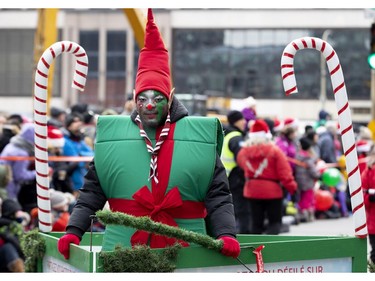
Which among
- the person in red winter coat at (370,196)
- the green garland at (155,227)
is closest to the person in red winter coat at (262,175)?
the person in red winter coat at (370,196)

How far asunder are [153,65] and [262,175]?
7.25 metres

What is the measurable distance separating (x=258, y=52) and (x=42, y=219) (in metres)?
74.7

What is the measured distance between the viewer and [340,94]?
654cm

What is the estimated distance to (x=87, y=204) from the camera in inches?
244

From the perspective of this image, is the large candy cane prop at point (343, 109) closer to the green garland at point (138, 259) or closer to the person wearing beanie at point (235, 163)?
the green garland at point (138, 259)

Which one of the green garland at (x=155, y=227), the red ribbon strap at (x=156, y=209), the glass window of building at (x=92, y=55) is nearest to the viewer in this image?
the green garland at (x=155, y=227)

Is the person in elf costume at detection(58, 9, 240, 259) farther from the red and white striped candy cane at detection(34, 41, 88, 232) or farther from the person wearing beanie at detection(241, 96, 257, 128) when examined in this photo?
the person wearing beanie at detection(241, 96, 257, 128)

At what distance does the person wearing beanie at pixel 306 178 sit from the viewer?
61.2 ft

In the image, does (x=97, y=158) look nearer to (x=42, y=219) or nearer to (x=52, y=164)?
(x=42, y=219)

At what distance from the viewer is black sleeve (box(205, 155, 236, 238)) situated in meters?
5.98

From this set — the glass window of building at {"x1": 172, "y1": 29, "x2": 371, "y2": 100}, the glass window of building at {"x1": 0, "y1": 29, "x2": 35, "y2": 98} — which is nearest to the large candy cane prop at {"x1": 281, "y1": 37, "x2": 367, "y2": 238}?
the glass window of building at {"x1": 172, "y1": 29, "x2": 371, "y2": 100}

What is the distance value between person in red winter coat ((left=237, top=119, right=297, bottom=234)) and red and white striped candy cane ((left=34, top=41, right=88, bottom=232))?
22.2 feet

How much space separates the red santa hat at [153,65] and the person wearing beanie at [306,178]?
1214 cm
